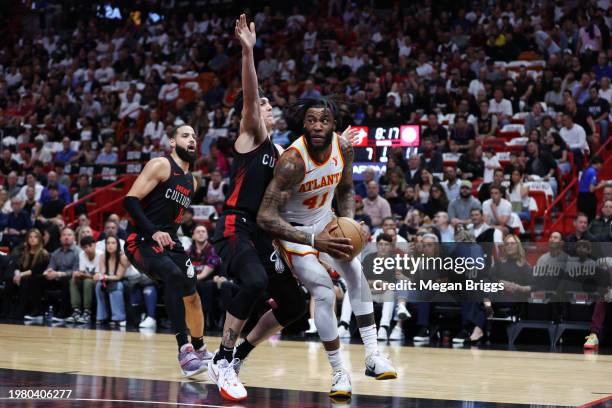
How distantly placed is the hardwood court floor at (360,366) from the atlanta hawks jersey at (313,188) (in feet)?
4.46

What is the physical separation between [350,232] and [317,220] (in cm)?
41

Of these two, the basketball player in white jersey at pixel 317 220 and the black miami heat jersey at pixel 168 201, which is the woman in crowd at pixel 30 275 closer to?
the black miami heat jersey at pixel 168 201

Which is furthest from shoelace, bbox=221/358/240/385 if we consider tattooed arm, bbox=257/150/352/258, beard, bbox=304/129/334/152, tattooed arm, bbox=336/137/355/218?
beard, bbox=304/129/334/152

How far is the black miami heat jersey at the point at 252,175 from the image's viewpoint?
21.7 feet

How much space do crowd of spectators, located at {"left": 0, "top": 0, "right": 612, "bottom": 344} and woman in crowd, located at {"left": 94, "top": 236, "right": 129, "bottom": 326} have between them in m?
0.03

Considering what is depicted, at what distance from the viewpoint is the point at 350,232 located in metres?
6.04

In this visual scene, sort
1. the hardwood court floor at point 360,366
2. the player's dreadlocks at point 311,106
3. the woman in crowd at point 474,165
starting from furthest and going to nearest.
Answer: the woman in crowd at point 474,165
the hardwood court floor at point 360,366
the player's dreadlocks at point 311,106

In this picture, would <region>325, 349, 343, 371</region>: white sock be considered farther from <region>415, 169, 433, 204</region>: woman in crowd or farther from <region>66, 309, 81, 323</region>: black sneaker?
<region>415, 169, 433, 204</region>: woman in crowd

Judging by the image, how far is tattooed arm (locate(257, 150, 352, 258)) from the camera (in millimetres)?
6086

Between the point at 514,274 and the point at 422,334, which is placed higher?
the point at 514,274

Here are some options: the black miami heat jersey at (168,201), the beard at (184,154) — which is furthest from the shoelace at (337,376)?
the beard at (184,154)

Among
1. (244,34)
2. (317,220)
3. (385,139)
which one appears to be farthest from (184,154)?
(385,139)

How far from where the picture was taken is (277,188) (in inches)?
242
